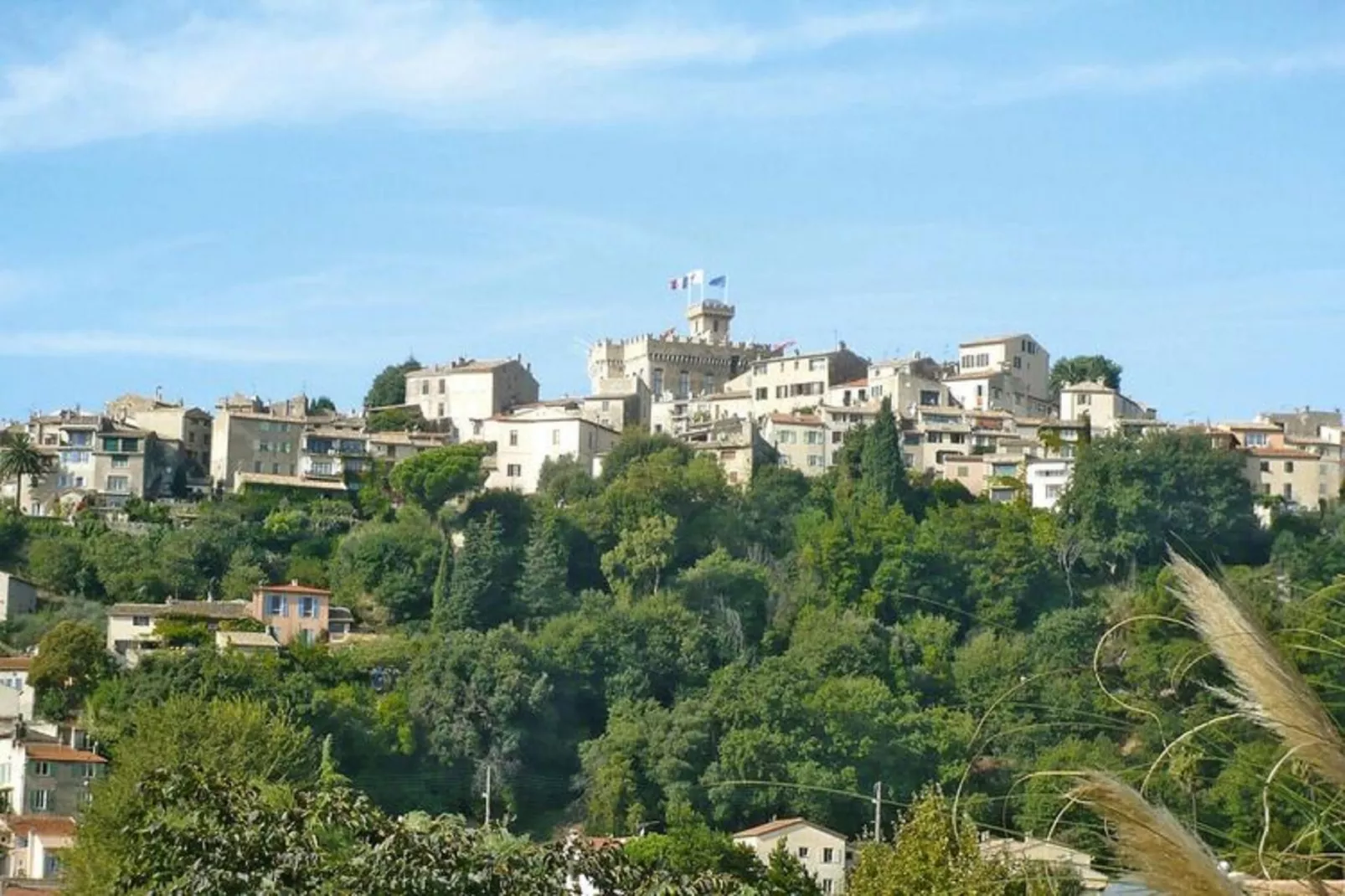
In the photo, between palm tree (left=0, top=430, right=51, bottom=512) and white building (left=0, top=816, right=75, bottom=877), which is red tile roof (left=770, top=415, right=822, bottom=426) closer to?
palm tree (left=0, top=430, right=51, bottom=512)

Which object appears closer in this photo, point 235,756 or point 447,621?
A: point 235,756

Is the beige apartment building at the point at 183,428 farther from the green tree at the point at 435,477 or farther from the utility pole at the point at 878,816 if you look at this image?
the utility pole at the point at 878,816

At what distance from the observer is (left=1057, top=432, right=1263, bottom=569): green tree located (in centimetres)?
7306

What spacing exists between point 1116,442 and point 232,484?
26.6 meters

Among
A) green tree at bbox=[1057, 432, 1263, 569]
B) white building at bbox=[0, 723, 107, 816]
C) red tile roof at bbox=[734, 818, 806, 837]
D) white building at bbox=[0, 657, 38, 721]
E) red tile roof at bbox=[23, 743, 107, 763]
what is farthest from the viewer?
green tree at bbox=[1057, 432, 1263, 569]

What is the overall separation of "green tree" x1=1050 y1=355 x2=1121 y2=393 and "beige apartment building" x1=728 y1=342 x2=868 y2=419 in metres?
9.04

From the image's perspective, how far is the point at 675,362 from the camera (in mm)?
94688

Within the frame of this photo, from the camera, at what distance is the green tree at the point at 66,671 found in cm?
5934

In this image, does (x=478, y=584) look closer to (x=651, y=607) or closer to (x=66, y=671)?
(x=651, y=607)

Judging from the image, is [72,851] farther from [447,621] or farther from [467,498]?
[467,498]

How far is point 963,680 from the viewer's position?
210ft

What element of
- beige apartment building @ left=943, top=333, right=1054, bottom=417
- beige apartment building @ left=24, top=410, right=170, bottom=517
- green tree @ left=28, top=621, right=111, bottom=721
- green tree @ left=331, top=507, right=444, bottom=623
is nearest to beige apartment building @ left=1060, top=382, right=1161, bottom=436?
beige apartment building @ left=943, top=333, right=1054, bottom=417

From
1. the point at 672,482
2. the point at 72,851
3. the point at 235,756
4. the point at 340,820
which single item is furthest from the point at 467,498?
the point at 340,820

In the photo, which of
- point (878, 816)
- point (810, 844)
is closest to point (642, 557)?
point (810, 844)
